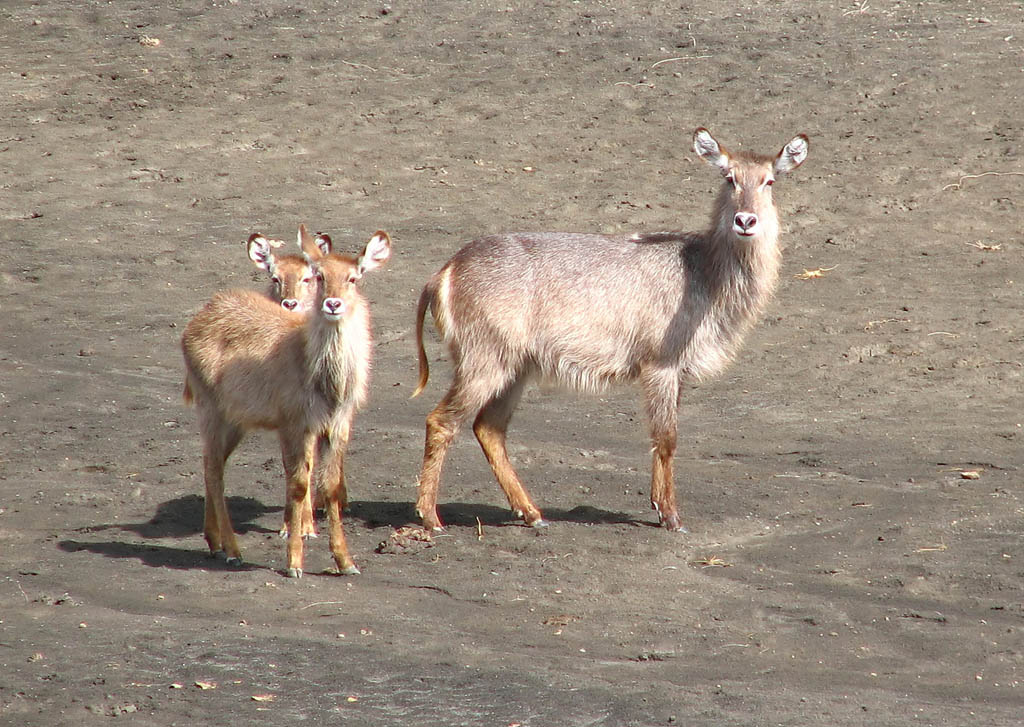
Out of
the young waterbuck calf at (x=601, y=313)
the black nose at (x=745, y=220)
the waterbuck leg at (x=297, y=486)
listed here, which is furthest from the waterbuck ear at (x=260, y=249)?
the black nose at (x=745, y=220)

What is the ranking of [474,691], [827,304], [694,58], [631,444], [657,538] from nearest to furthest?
[474,691]
[657,538]
[631,444]
[827,304]
[694,58]

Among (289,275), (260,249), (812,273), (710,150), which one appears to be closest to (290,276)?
(289,275)

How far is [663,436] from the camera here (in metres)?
8.36

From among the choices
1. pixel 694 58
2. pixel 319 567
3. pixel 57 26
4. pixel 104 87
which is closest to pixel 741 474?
pixel 319 567

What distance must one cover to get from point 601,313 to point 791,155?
1584 millimetres

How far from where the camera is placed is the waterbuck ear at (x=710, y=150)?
28.1 feet

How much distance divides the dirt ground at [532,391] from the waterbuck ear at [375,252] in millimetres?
1559

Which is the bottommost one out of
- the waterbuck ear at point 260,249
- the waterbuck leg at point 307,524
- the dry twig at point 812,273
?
the waterbuck leg at point 307,524

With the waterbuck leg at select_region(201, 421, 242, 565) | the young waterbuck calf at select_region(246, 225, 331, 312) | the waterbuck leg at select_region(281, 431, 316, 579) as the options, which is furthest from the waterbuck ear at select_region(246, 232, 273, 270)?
the waterbuck leg at select_region(281, 431, 316, 579)

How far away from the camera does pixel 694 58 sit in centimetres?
1591

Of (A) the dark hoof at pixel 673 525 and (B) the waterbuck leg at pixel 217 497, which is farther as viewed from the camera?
(A) the dark hoof at pixel 673 525

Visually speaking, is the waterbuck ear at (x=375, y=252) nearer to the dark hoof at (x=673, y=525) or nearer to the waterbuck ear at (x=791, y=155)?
the dark hoof at (x=673, y=525)

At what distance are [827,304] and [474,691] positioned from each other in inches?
276

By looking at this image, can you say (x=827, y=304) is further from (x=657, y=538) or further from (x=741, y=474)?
(x=657, y=538)
